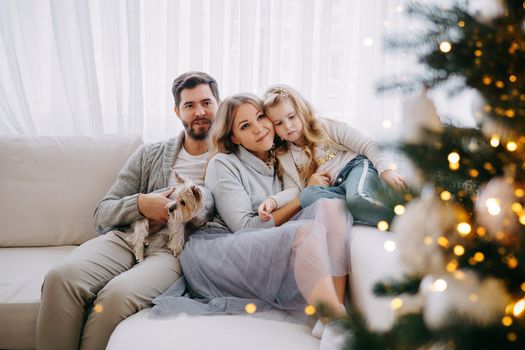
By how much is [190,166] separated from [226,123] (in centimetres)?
31

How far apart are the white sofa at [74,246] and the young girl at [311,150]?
41 cm

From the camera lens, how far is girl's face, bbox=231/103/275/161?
2.05 meters

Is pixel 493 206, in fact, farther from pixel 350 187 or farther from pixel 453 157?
pixel 350 187

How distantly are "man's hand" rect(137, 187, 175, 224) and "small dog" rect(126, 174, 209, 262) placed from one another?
25 mm

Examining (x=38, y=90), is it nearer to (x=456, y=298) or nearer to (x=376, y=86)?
(x=376, y=86)

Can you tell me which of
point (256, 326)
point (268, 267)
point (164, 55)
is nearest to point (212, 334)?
point (256, 326)

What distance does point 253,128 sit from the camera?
205 centimetres

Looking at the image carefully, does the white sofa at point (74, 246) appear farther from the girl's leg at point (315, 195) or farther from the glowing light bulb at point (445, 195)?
the glowing light bulb at point (445, 195)

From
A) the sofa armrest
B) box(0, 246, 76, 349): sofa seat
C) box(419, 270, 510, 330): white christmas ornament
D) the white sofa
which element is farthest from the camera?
box(0, 246, 76, 349): sofa seat

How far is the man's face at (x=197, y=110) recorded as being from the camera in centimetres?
221

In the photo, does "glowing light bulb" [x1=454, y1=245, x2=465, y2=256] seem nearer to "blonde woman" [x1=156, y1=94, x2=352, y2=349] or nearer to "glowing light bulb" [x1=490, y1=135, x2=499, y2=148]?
"glowing light bulb" [x1=490, y1=135, x2=499, y2=148]

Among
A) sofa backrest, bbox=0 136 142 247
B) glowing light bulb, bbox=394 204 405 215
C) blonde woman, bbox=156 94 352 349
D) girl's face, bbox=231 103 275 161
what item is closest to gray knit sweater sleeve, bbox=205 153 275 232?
blonde woman, bbox=156 94 352 349

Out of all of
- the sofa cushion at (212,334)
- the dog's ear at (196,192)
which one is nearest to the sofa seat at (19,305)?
the sofa cushion at (212,334)

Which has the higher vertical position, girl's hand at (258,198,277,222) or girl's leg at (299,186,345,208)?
girl's leg at (299,186,345,208)
